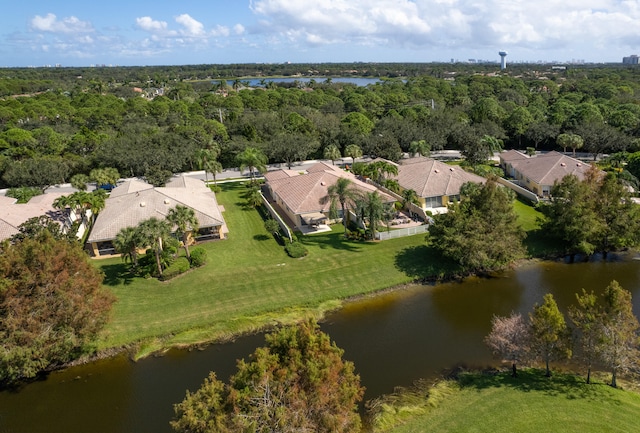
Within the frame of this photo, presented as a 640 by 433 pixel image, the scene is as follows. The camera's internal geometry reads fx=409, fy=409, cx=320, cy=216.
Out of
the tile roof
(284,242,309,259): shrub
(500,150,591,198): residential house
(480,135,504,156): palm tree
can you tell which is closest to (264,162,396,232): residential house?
(284,242,309,259): shrub

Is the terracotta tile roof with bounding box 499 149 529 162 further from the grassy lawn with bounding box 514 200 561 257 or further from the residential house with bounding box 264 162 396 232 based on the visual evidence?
the residential house with bounding box 264 162 396 232

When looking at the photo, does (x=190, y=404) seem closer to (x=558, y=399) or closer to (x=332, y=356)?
(x=332, y=356)

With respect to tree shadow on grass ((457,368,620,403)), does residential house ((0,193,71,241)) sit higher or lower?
higher

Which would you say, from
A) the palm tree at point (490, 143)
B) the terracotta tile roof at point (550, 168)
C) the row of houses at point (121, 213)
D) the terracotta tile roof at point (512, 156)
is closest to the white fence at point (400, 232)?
the row of houses at point (121, 213)

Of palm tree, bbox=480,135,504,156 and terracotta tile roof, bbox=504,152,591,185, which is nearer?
terracotta tile roof, bbox=504,152,591,185

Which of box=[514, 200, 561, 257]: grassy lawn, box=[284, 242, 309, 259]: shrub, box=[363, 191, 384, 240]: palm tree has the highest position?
box=[363, 191, 384, 240]: palm tree

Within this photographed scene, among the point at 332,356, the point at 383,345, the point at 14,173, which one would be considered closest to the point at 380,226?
the point at 383,345

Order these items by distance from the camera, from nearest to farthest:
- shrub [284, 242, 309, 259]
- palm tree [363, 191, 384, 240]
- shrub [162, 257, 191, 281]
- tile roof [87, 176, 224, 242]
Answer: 1. shrub [162, 257, 191, 281]
2. shrub [284, 242, 309, 259]
3. palm tree [363, 191, 384, 240]
4. tile roof [87, 176, 224, 242]
